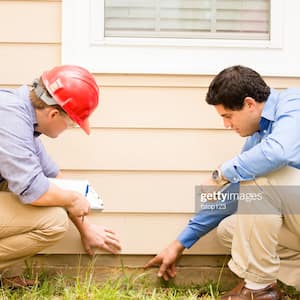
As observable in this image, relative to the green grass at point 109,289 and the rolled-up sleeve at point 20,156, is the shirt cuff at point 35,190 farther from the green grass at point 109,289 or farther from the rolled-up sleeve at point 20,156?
the green grass at point 109,289

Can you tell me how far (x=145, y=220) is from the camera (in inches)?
128

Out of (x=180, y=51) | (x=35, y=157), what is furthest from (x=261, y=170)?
(x=35, y=157)

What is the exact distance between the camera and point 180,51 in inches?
127

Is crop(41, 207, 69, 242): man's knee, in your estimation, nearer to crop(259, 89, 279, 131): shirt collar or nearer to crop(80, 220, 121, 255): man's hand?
crop(80, 220, 121, 255): man's hand

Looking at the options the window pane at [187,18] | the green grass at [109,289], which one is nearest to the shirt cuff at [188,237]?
the green grass at [109,289]

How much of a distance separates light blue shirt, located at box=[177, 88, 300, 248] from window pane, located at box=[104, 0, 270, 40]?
1.92 feet

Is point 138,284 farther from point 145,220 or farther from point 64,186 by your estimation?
point 64,186

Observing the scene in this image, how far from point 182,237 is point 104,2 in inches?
49.5

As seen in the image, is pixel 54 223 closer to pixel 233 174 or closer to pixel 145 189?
pixel 145 189


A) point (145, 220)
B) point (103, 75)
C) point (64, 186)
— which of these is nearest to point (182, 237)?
point (145, 220)

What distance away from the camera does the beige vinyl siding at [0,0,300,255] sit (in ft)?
10.6

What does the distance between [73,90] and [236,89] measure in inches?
27.8

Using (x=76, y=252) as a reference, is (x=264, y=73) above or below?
above

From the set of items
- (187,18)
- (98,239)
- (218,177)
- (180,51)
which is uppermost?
(187,18)
